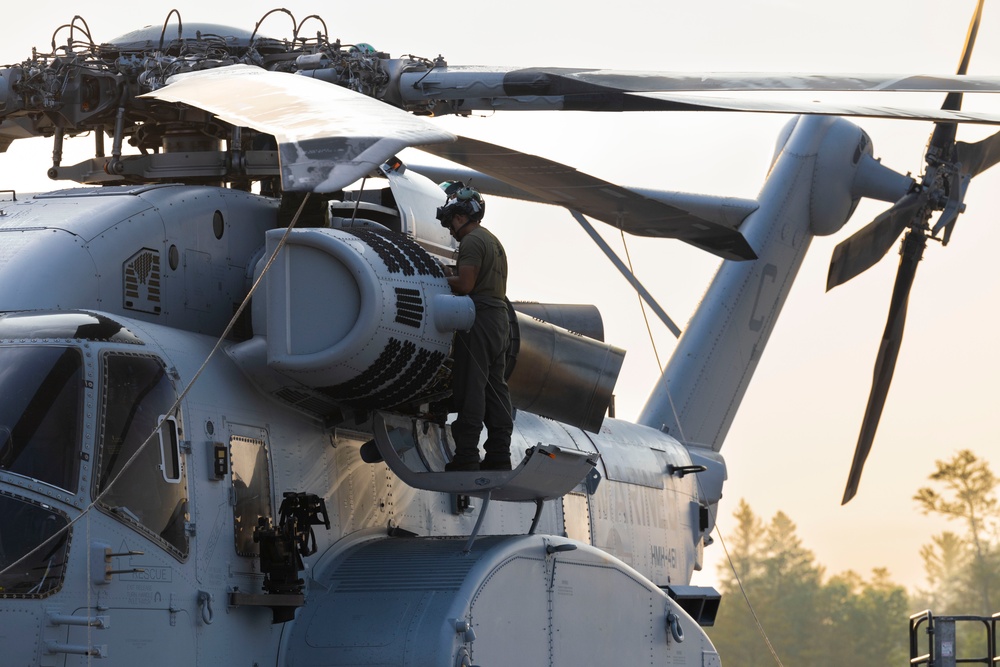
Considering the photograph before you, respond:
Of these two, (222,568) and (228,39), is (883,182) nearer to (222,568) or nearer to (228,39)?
(228,39)

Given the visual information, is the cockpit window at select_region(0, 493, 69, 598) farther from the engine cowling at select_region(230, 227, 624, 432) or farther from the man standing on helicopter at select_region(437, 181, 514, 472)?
the man standing on helicopter at select_region(437, 181, 514, 472)

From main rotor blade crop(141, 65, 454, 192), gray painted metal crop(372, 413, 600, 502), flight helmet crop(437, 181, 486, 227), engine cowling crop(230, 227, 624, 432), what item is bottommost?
gray painted metal crop(372, 413, 600, 502)

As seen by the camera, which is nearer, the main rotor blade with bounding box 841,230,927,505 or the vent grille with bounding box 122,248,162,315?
the vent grille with bounding box 122,248,162,315

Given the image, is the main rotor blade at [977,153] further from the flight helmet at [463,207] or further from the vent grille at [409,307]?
the vent grille at [409,307]

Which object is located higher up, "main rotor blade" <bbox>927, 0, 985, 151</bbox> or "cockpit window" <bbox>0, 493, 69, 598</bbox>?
"main rotor blade" <bbox>927, 0, 985, 151</bbox>

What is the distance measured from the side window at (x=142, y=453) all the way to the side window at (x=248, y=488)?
0.39m

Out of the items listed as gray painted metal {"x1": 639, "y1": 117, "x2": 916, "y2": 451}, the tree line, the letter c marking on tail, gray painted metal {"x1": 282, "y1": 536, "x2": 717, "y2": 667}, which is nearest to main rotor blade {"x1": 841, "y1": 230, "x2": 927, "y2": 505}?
gray painted metal {"x1": 639, "y1": 117, "x2": 916, "y2": 451}

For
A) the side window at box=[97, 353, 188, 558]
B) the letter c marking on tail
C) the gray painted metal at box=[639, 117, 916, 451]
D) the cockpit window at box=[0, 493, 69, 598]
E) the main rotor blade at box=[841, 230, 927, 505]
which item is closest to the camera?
the cockpit window at box=[0, 493, 69, 598]

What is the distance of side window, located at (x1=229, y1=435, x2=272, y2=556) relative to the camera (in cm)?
661

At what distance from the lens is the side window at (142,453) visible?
5984mm

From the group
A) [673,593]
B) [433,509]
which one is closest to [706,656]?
[673,593]

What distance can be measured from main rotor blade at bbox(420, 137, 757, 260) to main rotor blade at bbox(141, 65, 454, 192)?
2.13 m

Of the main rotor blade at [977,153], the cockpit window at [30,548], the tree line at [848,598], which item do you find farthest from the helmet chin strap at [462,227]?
the tree line at [848,598]

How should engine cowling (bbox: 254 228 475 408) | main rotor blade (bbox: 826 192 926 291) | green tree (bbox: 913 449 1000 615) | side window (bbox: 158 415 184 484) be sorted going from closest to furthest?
side window (bbox: 158 415 184 484) < engine cowling (bbox: 254 228 475 408) < main rotor blade (bbox: 826 192 926 291) < green tree (bbox: 913 449 1000 615)
